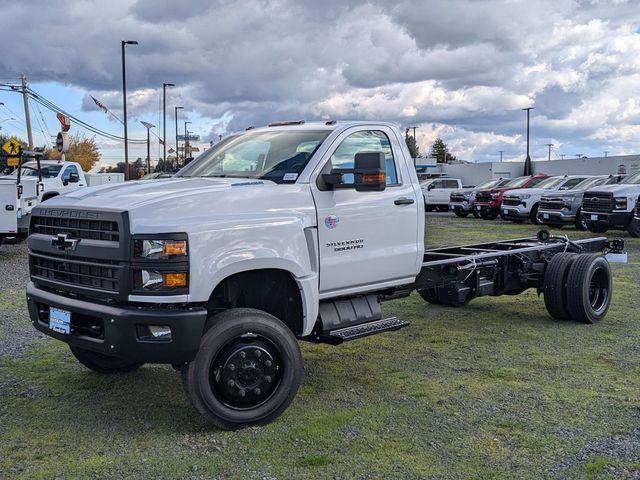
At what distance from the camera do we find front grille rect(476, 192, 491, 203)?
27047mm

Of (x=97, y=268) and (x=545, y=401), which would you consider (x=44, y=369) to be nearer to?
(x=97, y=268)

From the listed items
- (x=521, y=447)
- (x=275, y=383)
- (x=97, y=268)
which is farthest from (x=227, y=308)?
(x=521, y=447)

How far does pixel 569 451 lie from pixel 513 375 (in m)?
1.64

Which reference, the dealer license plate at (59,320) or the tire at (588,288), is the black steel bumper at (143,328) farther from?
the tire at (588,288)

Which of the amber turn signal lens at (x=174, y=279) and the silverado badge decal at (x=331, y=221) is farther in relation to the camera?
the silverado badge decal at (x=331, y=221)

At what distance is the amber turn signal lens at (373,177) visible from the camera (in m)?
5.07

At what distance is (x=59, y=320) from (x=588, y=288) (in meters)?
5.72

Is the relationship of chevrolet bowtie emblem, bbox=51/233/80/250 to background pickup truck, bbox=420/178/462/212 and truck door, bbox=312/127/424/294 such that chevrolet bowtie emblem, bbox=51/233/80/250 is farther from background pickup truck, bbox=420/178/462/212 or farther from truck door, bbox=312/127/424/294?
background pickup truck, bbox=420/178/462/212

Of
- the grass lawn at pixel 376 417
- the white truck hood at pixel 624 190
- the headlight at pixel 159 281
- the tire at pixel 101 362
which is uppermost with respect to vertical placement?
the white truck hood at pixel 624 190

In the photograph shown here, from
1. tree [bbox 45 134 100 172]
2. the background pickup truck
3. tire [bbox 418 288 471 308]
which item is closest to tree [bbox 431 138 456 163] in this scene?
tree [bbox 45 134 100 172]

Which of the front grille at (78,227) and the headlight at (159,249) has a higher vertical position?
the front grille at (78,227)

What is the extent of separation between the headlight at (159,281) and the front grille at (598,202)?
16.3 meters

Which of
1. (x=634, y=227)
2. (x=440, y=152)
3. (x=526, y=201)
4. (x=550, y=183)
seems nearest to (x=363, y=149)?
(x=634, y=227)

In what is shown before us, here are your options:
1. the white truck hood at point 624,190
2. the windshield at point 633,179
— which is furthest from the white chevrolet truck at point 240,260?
the windshield at point 633,179
